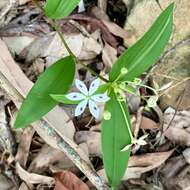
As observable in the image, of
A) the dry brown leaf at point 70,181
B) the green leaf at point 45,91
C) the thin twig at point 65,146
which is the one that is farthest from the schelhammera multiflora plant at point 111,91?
the dry brown leaf at point 70,181

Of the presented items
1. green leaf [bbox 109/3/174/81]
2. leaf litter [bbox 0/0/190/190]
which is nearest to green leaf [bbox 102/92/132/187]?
green leaf [bbox 109/3/174/81]

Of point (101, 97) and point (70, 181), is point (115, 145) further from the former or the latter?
point (70, 181)

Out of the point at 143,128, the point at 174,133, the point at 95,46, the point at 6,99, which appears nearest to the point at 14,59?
the point at 6,99

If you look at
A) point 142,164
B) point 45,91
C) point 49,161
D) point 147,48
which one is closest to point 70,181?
point 49,161

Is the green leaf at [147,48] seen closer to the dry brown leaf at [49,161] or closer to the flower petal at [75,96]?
the flower petal at [75,96]

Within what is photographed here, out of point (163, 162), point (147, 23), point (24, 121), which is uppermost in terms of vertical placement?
point (24, 121)

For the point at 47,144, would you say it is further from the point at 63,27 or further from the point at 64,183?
the point at 63,27
